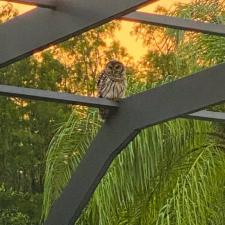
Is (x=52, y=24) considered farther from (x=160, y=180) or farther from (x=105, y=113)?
(x=160, y=180)

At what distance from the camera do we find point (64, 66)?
58.1 ft

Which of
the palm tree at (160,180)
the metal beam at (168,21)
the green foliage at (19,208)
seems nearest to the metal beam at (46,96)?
the metal beam at (168,21)

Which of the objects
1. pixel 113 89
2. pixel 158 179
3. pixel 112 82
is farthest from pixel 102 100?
pixel 158 179

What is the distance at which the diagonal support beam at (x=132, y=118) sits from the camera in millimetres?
2971

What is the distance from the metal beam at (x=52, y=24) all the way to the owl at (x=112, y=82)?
4.23 feet

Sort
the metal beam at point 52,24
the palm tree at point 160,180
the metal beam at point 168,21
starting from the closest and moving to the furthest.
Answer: the metal beam at point 52,24 → the metal beam at point 168,21 → the palm tree at point 160,180

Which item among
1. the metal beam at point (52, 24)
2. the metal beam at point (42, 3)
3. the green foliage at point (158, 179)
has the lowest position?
the green foliage at point (158, 179)

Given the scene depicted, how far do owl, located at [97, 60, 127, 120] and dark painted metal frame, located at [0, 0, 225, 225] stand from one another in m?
0.73

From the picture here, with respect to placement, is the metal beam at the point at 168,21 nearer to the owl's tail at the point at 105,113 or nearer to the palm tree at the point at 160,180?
the owl's tail at the point at 105,113

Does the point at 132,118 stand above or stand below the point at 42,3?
below

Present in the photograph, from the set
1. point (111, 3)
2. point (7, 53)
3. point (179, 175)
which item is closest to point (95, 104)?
point (7, 53)

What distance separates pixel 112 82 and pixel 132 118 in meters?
1.22

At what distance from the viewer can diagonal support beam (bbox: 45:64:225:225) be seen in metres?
2.97

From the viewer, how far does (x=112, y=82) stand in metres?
4.53
